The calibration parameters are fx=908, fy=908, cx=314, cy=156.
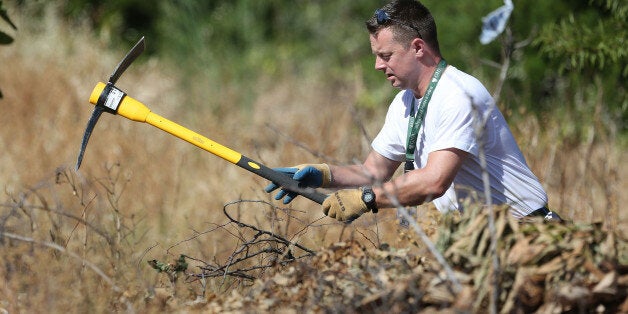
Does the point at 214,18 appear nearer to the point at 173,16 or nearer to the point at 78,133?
the point at 173,16

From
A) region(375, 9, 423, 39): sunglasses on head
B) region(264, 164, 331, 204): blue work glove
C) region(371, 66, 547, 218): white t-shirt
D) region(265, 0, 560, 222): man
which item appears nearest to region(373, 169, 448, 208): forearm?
region(265, 0, 560, 222): man

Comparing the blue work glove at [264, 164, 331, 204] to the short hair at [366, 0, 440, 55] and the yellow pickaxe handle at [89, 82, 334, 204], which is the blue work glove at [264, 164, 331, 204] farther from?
the short hair at [366, 0, 440, 55]

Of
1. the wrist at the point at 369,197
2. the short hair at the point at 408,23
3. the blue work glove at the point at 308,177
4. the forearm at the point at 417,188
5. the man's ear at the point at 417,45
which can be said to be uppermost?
the short hair at the point at 408,23

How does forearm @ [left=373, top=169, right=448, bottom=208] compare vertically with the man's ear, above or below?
below

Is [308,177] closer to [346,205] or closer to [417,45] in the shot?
[346,205]

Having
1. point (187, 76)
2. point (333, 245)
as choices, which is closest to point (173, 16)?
point (187, 76)

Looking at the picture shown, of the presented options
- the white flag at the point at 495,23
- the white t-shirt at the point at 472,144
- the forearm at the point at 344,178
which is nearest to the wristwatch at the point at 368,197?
the white t-shirt at the point at 472,144

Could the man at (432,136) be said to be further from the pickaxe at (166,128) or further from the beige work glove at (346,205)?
the pickaxe at (166,128)

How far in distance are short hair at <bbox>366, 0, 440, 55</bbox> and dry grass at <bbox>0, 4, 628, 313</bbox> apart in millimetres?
1097

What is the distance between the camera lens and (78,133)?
7750 millimetres

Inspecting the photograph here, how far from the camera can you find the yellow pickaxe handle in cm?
419

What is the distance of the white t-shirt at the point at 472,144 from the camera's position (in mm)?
3629

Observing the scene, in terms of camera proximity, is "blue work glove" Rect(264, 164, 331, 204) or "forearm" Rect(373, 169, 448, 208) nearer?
"forearm" Rect(373, 169, 448, 208)

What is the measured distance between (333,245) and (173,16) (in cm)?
774
